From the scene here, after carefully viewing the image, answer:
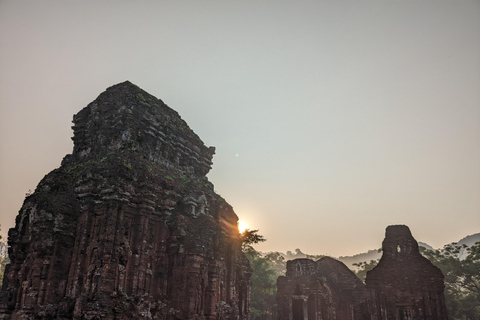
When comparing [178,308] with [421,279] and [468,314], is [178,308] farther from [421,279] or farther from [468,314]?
[468,314]

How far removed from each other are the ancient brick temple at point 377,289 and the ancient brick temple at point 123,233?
10693 millimetres

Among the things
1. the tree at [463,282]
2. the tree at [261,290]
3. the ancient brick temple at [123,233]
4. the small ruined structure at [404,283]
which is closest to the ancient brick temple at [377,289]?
the small ruined structure at [404,283]

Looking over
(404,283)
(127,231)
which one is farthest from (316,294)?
(127,231)

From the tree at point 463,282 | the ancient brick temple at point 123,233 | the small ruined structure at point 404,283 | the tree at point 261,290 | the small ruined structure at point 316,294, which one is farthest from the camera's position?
the tree at point 261,290

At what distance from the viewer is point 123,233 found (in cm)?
1184

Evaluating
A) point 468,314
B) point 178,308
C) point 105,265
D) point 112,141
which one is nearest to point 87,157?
point 112,141

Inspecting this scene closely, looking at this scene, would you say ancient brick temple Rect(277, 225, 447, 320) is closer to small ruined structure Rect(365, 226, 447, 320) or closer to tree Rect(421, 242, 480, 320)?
small ruined structure Rect(365, 226, 447, 320)

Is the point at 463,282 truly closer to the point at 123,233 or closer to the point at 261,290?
the point at 261,290

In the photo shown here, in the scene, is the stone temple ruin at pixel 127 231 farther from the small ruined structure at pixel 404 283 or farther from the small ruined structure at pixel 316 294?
the small ruined structure at pixel 404 283

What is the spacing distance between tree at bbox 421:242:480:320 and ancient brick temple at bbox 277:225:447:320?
11427 mm

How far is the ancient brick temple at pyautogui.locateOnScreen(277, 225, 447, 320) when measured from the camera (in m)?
21.1

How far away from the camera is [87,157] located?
47.4 feet

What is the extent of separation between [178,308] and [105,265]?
3.35 m

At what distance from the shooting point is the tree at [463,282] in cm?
3161
